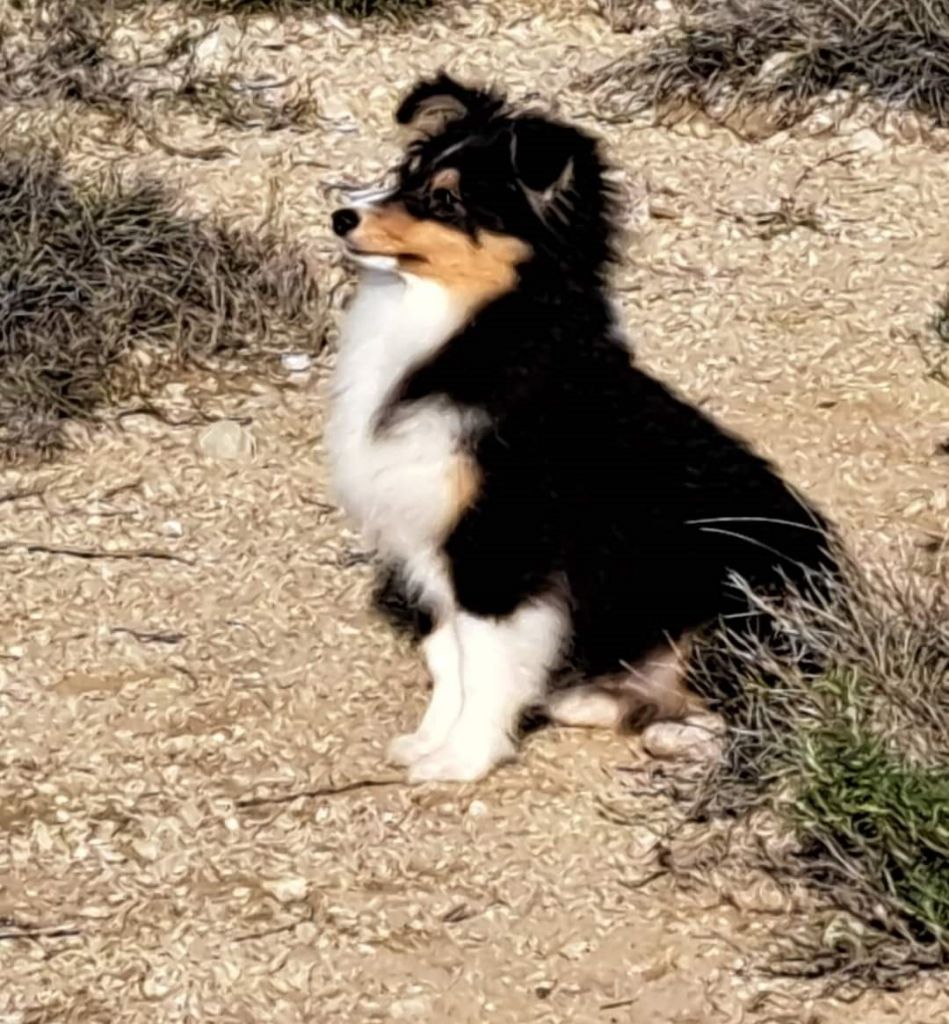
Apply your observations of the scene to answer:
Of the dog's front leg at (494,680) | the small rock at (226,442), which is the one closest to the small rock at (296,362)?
the small rock at (226,442)

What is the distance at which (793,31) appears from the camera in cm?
656

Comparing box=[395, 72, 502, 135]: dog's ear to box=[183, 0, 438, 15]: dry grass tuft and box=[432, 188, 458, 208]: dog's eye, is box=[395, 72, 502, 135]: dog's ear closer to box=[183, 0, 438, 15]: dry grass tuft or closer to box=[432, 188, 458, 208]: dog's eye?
box=[432, 188, 458, 208]: dog's eye

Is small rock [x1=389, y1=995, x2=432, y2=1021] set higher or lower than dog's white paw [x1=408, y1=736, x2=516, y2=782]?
lower

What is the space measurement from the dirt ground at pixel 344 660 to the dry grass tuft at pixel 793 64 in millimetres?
114

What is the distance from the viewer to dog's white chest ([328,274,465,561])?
4.11m

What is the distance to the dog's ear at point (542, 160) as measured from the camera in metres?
Result: 4.02

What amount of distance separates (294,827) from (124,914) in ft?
1.30

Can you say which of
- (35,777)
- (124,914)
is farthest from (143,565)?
(124,914)

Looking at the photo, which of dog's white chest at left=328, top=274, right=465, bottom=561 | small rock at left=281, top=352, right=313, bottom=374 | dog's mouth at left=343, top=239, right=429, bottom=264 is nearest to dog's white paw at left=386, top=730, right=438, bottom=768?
dog's white chest at left=328, top=274, right=465, bottom=561

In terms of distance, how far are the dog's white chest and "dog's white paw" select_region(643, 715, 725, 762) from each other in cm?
61

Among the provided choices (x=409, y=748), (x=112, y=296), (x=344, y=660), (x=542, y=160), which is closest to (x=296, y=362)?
(x=112, y=296)

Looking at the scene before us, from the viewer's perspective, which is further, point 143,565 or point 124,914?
point 143,565

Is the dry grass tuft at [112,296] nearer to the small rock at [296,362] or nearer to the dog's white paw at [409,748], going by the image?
the small rock at [296,362]

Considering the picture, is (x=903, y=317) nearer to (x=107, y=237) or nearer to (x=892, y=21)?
(x=892, y=21)
